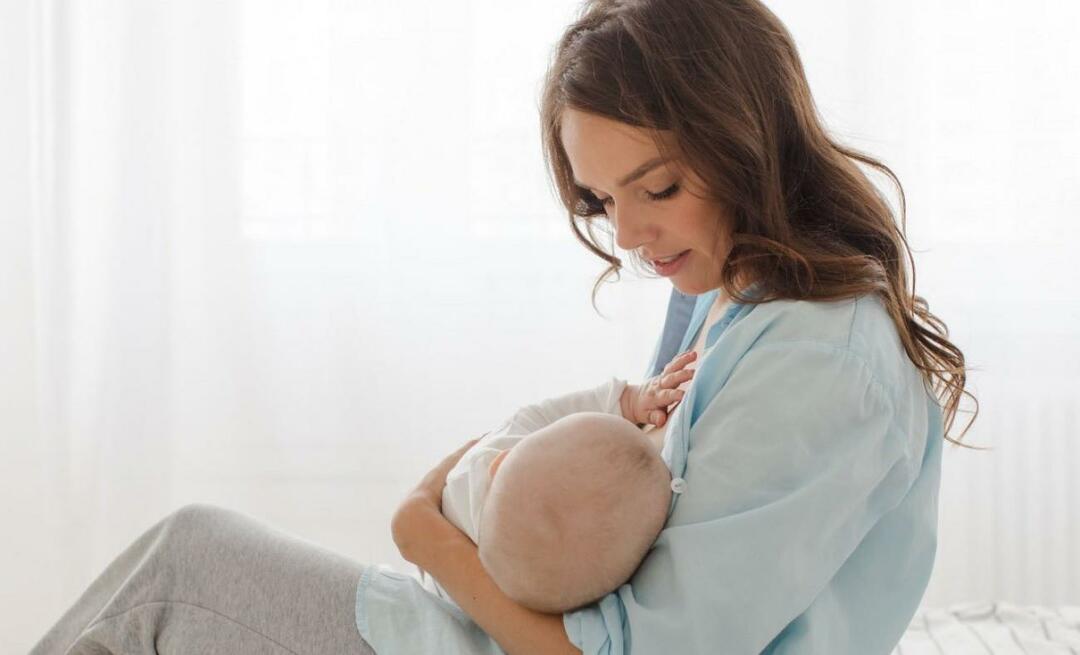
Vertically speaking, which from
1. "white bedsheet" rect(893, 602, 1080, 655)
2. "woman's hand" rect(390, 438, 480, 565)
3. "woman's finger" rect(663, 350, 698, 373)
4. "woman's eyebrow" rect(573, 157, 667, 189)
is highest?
"woman's eyebrow" rect(573, 157, 667, 189)

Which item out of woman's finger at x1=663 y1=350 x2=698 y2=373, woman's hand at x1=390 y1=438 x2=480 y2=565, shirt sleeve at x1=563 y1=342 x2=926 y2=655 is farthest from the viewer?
woman's finger at x1=663 y1=350 x2=698 y2=373

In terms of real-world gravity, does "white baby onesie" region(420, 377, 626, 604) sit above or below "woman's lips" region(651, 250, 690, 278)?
below

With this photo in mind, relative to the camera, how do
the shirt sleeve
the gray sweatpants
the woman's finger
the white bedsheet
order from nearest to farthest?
1. the shirt sleeve
2. the gray sweatpants
3. the woman's finger
4. the white bedsheet

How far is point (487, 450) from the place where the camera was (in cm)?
144

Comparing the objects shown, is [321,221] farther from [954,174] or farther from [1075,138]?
[1075,138]

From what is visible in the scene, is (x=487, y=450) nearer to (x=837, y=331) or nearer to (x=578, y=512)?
(x=578, y=512)

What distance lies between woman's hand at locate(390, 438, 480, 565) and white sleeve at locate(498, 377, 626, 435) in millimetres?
128

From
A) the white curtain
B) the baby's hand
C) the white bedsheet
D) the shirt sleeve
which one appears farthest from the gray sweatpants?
the white curtain

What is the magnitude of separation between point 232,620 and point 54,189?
206 centimetres

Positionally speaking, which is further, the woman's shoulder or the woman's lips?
the woman's lips

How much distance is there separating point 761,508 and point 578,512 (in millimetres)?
178

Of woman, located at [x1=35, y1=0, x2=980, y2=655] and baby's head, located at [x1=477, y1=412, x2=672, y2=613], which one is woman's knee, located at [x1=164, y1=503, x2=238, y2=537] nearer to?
woman, located at [x1=35, y1=0, x2=980, y2=655]

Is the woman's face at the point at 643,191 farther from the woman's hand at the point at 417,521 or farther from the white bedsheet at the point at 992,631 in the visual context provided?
the white bedsheet at the point at 992,631

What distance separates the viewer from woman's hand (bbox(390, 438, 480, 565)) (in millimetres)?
1406
